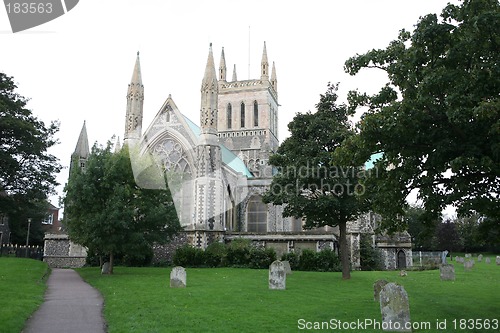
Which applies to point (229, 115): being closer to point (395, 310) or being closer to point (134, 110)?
point (134, 110)

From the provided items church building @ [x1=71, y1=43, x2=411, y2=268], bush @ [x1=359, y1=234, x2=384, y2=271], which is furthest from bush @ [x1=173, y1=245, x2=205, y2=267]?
bush @ [x1=359, y1=234, x2=384, y2=271]

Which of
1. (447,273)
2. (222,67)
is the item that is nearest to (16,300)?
(447,273)

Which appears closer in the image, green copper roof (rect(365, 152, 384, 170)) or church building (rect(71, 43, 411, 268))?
green copper roof (rect(365, 152, 384, 170))

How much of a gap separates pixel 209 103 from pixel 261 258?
13.2 metres

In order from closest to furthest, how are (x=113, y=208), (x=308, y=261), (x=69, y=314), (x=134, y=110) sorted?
(x=69, y=314)
(x=113, y=208)
(x=308, y=261)
(x=134, y=110)

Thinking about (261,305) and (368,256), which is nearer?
(261,305)

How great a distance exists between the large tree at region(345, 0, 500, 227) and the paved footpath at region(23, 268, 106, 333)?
7.35 meters

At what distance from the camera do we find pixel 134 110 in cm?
4038

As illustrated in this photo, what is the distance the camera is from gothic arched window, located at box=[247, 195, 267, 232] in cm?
4200

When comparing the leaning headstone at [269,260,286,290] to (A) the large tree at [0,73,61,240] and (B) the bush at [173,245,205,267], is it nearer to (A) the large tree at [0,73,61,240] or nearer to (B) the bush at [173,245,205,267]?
(B) the bush at [173,245,205,267]

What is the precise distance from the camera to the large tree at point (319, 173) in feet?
67.7

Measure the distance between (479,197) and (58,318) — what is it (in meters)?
10.1

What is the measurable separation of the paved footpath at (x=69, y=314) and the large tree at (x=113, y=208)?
574 cm

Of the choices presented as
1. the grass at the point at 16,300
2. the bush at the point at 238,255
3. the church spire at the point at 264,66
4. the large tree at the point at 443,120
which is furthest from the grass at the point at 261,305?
the church spire at the point at 264,66
